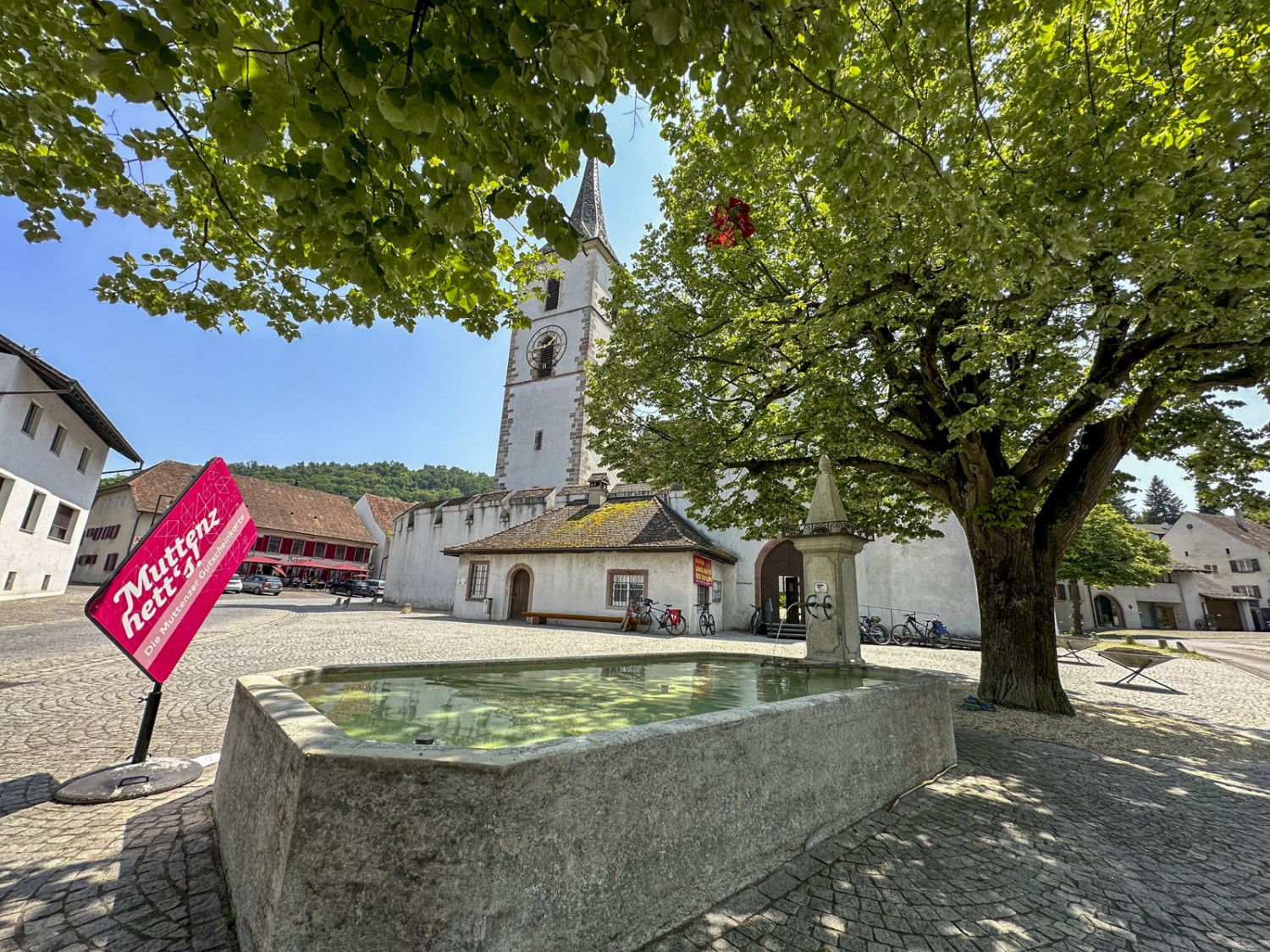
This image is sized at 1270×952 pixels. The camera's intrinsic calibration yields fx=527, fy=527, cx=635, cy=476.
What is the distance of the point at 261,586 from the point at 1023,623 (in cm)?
3615

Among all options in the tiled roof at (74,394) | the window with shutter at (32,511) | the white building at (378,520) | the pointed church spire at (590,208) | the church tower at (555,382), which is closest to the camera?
the tiled roof at (74,394)

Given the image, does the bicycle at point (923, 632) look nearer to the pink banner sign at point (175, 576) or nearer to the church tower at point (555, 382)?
the church tower at point (555, 382)

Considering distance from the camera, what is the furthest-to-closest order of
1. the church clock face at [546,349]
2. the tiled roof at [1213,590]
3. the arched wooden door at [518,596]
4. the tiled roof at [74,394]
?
the tiled roof at [1213,590] → the church clock face at [546,349] → the arched wooden door at [518,596] → the tiled roof at [74,394]

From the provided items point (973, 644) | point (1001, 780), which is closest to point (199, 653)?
point (1001, 780)

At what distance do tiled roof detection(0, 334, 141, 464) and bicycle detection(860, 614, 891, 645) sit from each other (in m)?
24.7

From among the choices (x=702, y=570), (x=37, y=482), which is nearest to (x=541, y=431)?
(x=702, y=570)

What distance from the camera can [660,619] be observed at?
18.6m

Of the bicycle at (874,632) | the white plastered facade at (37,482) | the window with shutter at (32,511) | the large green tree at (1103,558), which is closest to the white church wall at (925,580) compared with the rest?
the bicycle at (874,632)

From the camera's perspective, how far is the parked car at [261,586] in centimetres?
3070

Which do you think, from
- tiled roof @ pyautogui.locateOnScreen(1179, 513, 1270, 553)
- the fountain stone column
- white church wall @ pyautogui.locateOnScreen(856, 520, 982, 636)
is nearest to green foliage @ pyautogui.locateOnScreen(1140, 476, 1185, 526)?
tiled roof @ pyautogui.locateOnScreen(1179, 513, 1270, 553)

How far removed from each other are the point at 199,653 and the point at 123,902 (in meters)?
8.50

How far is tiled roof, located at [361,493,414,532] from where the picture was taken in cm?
4753

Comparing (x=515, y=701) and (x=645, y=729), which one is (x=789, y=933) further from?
(x=515, y=701)

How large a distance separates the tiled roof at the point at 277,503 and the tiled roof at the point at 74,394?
1394cm
